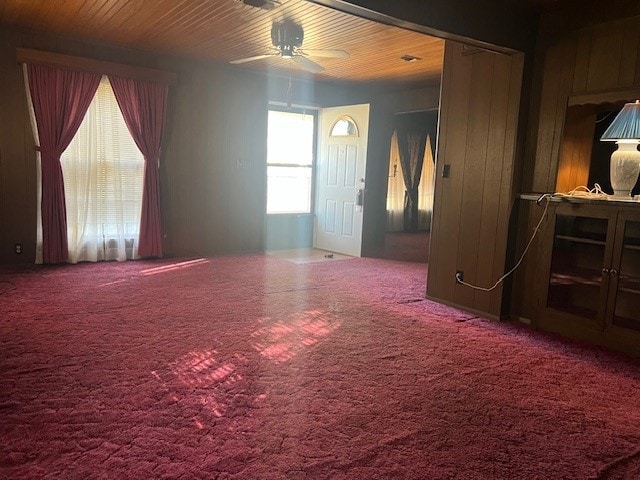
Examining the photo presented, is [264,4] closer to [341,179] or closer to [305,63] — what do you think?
[305,63]

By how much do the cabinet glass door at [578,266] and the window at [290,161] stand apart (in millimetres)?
4294

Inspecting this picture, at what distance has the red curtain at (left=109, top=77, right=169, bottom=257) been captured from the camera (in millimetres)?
5574

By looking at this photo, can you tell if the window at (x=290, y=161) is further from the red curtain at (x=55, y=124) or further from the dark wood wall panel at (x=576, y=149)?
the dark wood wall panel at (x=576, y=149)

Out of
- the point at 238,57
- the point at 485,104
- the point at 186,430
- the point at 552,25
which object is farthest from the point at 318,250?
the point at 186,430

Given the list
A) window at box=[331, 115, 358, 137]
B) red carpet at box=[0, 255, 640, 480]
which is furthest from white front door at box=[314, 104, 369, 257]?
red carpet at box=[0, 255, 640, 480]

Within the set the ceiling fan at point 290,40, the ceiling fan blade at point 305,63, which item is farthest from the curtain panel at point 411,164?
the ceiling fan at point 290,40

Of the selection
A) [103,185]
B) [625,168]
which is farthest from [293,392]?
[103,185]

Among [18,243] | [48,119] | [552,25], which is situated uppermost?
[552,25]

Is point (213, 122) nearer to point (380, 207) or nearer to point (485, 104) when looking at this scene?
point (380, 207)

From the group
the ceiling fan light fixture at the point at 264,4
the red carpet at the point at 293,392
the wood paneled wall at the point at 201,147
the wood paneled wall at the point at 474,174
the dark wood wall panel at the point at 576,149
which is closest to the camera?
the red carpet at the point at 293,392

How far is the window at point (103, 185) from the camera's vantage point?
539 centimetres

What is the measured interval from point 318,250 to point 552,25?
436 centimetres

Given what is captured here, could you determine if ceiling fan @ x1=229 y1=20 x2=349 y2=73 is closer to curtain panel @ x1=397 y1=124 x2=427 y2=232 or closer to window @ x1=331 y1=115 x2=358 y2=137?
window @ x1=331 y1=115 x2=358 y2=137

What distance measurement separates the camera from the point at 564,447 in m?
2.21
